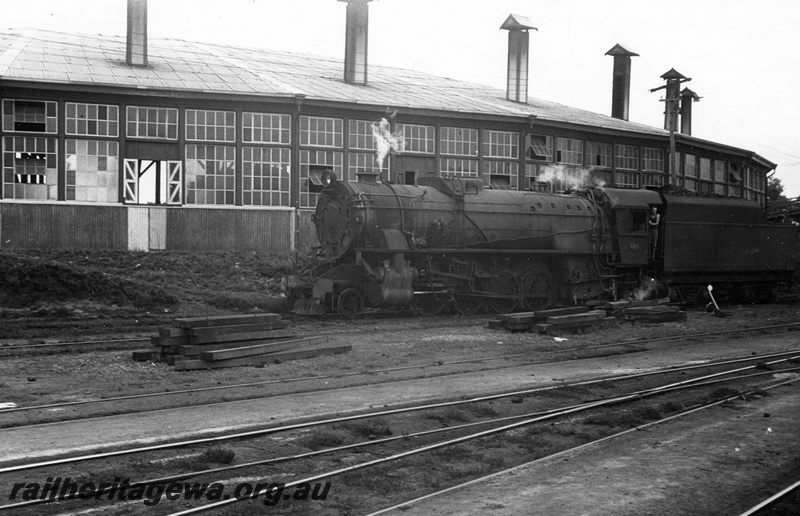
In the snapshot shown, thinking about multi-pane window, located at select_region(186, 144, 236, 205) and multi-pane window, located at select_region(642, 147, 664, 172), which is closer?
multi-pane window, located at select_region(186, 144, 236, 205)

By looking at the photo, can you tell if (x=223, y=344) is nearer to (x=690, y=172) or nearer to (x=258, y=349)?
(x=258, y=349)

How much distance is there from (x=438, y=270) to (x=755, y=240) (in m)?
13.1

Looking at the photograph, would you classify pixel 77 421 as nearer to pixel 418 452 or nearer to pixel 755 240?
pixel 418 452

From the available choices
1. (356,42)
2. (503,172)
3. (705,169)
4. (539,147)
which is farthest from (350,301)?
(705,169)

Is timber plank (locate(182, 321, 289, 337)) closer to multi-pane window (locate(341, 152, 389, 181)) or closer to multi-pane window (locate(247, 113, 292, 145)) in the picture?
multi-pane window (locate(247, 113, 292, 145))

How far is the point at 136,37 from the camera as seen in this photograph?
103ft

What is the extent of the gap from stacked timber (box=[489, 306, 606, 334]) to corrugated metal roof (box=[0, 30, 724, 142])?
1427cm

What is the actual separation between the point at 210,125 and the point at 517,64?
62.1 feet

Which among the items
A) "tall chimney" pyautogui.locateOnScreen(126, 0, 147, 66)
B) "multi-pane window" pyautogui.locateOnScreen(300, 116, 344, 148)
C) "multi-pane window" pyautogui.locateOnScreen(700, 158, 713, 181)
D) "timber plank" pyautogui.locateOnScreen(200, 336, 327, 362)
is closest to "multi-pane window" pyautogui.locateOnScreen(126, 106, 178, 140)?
"tall chimney" pyautogui.locateOnScreen(126, 0, 147, 66)

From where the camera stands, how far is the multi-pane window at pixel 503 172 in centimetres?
3472

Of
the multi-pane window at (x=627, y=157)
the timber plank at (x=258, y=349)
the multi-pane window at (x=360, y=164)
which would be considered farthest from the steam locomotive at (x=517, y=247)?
the multi-pane window at (x=627, y=157)

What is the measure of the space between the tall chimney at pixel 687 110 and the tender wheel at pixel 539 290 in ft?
134

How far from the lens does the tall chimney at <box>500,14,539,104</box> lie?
4184cm

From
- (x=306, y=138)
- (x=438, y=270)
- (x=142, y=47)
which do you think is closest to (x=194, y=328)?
(x=438, y=270)
